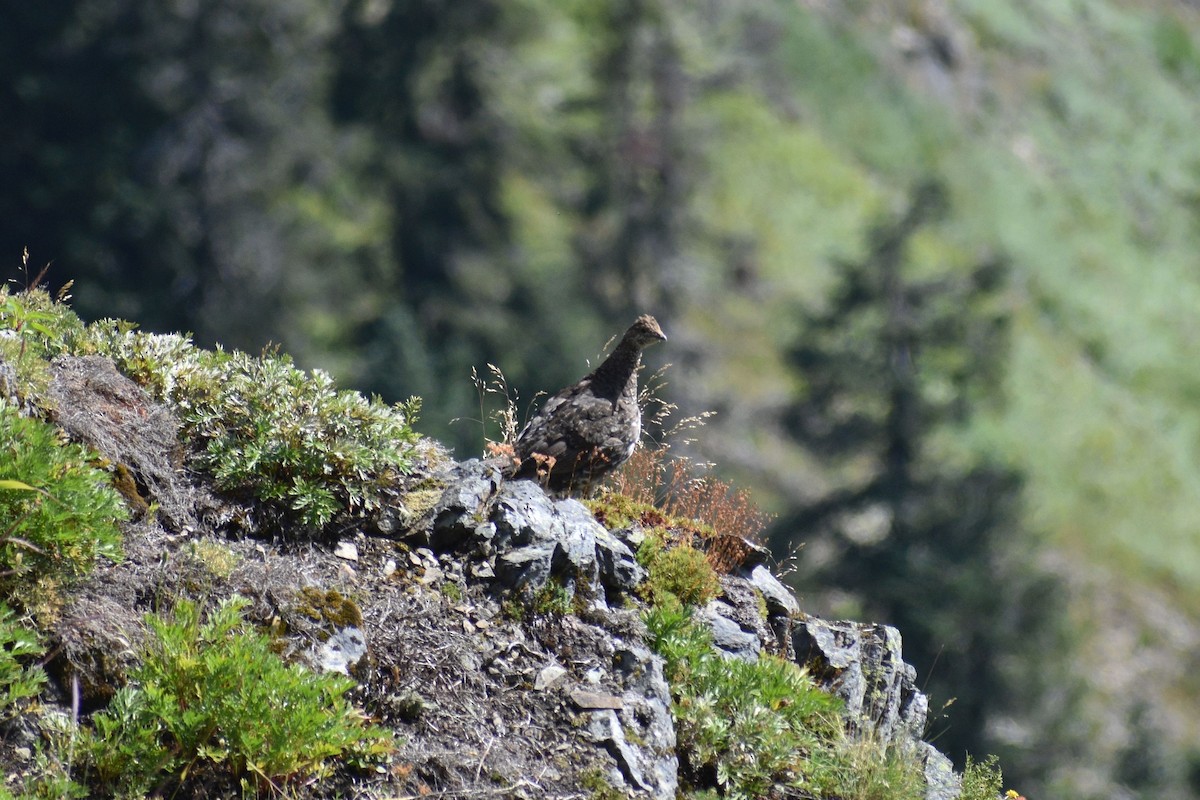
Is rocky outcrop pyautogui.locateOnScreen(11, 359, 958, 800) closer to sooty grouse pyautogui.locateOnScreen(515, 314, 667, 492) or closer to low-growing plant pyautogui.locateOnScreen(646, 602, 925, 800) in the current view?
low-growing plant pyautogui.locateOnScreen(646, 602, 925, 800)

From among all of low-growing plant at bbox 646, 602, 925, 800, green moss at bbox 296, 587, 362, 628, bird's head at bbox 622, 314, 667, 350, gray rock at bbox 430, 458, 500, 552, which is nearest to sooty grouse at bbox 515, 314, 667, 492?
bird's head at bbox 622, 314, 667, 350

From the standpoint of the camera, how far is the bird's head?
10274 millimetres

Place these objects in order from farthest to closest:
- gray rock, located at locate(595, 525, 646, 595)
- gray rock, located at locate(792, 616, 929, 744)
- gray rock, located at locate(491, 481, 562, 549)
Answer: gray rock, located at locate(792, 616, 929, 744) → gray rock, located at locate(595, 525, 646, 595) → gray rock, located at locate(491, 481, 562, 549)

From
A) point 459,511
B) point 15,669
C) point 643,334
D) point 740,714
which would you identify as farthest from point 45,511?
point 643,334

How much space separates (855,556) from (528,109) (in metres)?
21.2

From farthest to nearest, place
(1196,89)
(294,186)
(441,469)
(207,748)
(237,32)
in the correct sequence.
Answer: (1196,89) < (294,186) < (237,32) < (441,469) < (207,748)

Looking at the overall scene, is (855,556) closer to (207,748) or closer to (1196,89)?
(207,748)

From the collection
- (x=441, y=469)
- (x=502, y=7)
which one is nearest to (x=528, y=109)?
(x=502, y=7)

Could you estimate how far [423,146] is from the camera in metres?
45.0

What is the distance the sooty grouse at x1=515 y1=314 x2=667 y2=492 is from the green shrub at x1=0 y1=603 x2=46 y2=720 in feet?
10.8

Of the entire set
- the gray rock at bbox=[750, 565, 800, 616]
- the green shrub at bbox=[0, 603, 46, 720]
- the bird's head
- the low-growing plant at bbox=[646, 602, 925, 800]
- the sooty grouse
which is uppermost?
the bird's head

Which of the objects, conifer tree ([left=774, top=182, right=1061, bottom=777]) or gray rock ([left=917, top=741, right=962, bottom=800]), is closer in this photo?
gray rock ([left=917, top=741, right=962, bottom=800])

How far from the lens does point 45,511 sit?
210 inches

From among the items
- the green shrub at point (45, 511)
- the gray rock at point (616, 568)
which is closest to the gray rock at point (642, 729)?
the gray rock at point (616, 568)
